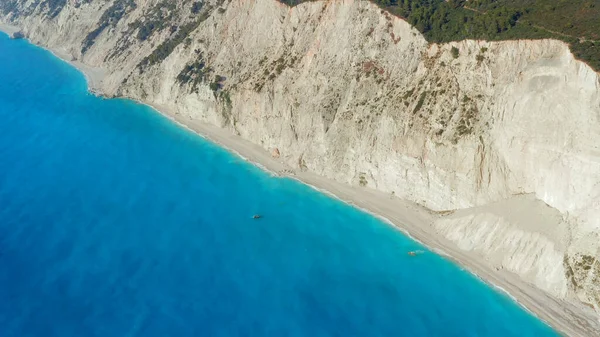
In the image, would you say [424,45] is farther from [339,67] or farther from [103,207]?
[103,207]

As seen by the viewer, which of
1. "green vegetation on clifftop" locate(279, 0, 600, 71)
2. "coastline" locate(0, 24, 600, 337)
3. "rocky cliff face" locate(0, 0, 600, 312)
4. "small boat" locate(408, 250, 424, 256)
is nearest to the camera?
"coastline" locate(0, 24, 600, 337)

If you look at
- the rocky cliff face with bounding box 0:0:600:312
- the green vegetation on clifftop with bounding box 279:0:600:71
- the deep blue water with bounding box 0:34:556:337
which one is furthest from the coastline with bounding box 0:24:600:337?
the green vegetation on clifftop with bounding box 279:0:600:71

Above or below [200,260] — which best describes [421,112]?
above

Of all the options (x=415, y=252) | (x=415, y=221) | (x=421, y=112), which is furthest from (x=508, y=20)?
(x=415, y=252)

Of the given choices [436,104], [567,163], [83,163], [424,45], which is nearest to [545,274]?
[567,163]

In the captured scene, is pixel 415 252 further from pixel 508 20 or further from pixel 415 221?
pixel 508 20

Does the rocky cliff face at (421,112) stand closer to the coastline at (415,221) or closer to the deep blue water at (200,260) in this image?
the coastline at (415,221)

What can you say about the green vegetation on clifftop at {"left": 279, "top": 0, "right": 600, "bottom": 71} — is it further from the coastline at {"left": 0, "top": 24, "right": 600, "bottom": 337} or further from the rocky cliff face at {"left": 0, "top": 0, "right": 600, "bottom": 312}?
the coastline at {"left": 0, "top": 24, "right": 600, "bottom": 337}
